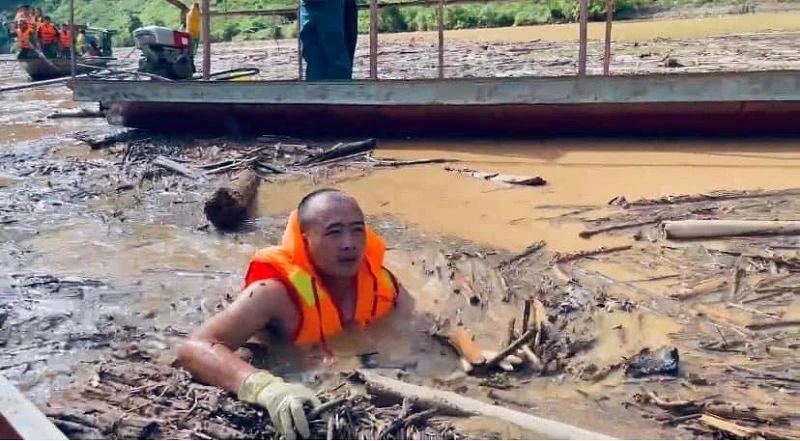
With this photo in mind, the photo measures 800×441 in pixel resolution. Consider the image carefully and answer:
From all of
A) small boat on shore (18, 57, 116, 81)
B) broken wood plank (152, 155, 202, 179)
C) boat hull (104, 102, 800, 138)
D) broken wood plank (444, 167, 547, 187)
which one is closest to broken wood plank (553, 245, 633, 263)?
broken wood plank (444, 167, 547, 187)

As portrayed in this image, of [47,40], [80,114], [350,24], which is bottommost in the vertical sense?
[80,114]

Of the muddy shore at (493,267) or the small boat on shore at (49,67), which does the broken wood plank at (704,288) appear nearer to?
the muddy shore at (493,267)

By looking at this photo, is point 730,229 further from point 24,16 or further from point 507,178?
point 24,16

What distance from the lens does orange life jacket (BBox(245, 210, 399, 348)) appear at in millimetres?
4191

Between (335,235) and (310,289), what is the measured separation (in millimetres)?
275

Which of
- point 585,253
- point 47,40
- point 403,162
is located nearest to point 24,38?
point 47,40

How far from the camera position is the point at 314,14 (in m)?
9.62

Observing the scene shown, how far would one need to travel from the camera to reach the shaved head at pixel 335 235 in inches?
168

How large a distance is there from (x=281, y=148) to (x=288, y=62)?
422 inches

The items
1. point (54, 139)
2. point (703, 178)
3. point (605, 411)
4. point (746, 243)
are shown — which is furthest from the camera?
point (54, 139)

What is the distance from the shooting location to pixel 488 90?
29.6ft

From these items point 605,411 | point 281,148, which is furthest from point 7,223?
point 605,411

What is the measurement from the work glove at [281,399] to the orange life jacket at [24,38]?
17503 mm

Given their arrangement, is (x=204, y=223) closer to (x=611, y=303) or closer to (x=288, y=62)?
(x=611, y=303)
